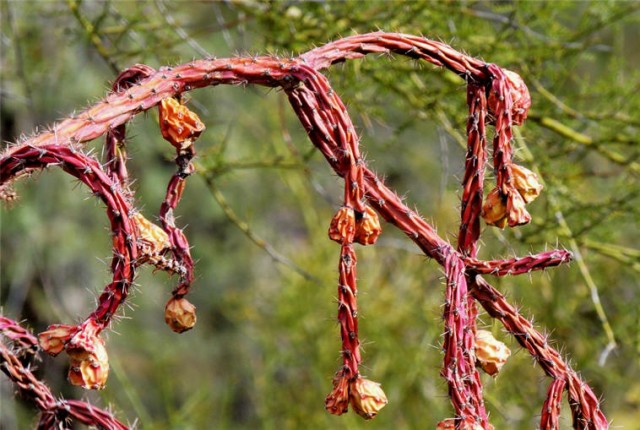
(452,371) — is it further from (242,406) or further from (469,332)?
(242,406)

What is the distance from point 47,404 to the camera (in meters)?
0.99

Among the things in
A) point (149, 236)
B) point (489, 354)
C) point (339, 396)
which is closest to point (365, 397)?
point (339, 396)

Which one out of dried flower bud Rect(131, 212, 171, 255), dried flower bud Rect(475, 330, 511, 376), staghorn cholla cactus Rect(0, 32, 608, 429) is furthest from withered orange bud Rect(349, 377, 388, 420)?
dried flower bud Rect(131, 212, 171, 255)

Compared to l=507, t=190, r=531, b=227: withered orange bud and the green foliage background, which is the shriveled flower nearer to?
the green foliage background

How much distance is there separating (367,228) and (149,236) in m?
0.21

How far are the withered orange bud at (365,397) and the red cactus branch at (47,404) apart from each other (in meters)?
0.25

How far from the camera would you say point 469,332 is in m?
0.93

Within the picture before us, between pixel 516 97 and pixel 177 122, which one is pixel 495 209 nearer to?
pixel 516 97

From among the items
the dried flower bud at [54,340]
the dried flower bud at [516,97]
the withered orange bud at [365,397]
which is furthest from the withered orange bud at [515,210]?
the dried flower bud at [54,340]

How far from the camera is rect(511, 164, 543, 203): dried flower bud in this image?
38.6 inches

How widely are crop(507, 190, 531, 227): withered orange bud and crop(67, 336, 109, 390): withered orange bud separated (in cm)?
42

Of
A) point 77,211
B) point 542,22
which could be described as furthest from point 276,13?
point 77,211

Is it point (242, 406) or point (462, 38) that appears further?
point (242, 406)

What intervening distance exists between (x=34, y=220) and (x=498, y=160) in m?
4.31
